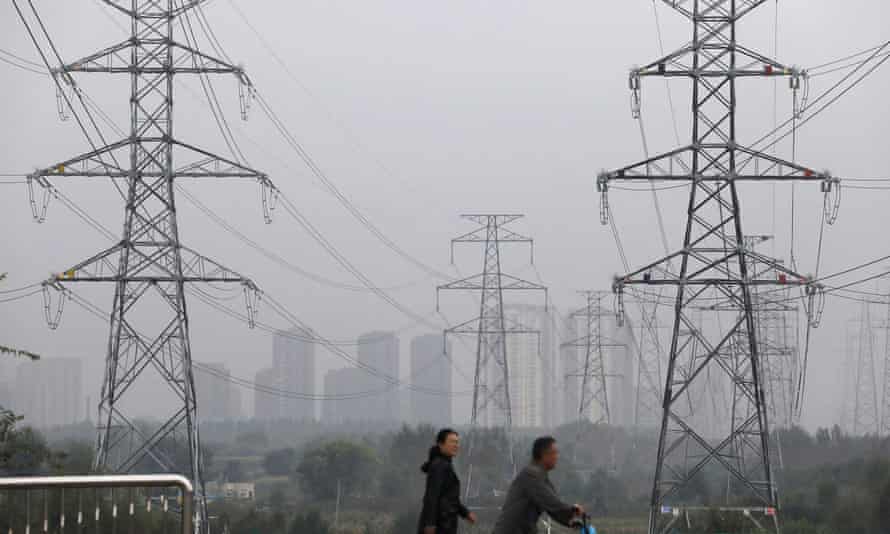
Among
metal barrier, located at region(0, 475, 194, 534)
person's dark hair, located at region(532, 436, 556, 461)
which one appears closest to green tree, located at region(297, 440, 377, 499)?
person's dark hair, located at region(532, 436, 556, 461)

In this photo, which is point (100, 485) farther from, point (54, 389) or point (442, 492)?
point (54, 389)

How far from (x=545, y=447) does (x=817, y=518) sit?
42.9m

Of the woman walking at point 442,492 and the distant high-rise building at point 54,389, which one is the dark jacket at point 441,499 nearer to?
the woman walking at point 442,492

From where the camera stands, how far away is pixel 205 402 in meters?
198

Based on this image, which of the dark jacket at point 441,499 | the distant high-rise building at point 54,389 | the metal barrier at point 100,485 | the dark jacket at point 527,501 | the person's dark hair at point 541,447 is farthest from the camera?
the distant high-rise building at point 54,389

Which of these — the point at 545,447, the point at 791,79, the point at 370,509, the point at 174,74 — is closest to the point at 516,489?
the point at 545,447

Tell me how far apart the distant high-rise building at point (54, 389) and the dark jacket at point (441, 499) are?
158 meters

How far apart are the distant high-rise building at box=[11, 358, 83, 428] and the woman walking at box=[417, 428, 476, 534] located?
15843cm

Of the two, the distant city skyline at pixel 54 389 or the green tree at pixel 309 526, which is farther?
the distant city skyline at pixel 54 389

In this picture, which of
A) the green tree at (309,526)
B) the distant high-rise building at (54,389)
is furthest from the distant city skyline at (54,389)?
the green tree at (309,526)

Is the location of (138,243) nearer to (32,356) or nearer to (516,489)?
(32,356)

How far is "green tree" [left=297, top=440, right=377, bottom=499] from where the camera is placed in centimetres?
10275

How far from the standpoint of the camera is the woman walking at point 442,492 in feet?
42.5

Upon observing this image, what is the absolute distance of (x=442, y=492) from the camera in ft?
42.6
